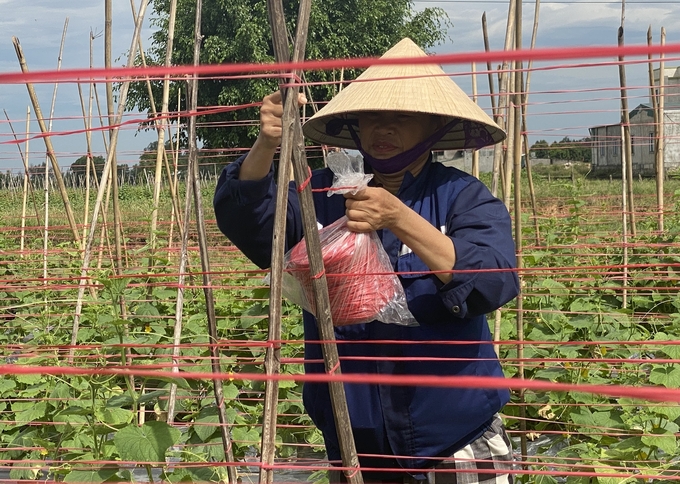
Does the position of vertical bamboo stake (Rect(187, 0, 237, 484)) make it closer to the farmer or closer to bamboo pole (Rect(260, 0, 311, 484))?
the farmer

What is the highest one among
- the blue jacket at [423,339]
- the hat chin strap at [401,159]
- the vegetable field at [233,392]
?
the hat chin strap at [401,159]

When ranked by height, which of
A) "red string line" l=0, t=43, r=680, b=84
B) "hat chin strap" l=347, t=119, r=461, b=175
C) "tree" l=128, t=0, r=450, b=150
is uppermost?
"tree" l=128, t=0, r=450, b=150

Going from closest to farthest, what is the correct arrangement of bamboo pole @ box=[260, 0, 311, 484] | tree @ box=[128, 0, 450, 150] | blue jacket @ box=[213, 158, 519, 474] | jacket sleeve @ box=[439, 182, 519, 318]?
bamboo pole @ box=[260, 0, 311, 484] → jacket sleeve @ box=[439, 182, 519, 318] → blue jacket @ box=[213, 158, 519, 474] → tree @ box=[128, 0, 450, 150]

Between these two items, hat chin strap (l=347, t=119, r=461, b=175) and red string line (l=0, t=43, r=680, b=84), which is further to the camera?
hat chin strap (l=347, t=119, r=461, b=175)

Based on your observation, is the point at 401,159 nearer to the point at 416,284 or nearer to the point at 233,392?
the point at 416,284

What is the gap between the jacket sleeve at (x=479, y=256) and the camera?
1507mm

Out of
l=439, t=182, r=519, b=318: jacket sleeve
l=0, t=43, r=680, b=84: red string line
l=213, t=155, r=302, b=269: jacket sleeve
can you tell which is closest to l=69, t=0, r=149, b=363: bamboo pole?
l=213, t=155, r=302, b=269: jacket sleeve

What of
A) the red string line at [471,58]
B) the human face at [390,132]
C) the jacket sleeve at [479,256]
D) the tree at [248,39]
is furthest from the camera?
the tree at [248,39]

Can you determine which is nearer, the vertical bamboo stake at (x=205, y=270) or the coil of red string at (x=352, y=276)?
the coil of red string at (x=352, y=276)

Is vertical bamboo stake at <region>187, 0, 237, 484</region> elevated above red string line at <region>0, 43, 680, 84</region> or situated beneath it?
situated beneath

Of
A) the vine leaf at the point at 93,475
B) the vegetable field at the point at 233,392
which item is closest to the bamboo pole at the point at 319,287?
the vegetable field at the point at 233,392

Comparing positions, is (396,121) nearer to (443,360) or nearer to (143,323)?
(443,360)

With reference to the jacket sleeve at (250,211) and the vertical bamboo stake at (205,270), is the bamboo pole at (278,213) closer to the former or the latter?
the jacket sleeve at (250,211)

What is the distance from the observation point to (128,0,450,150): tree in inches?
722
